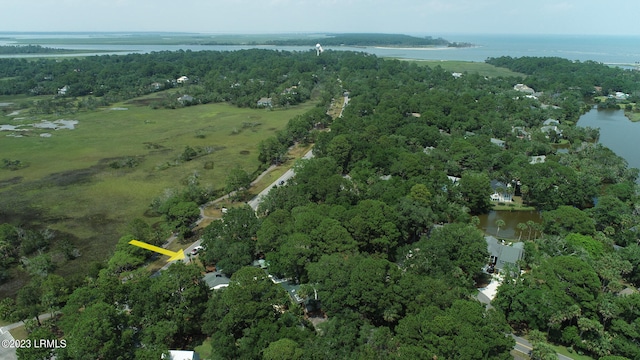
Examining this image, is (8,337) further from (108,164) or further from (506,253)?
(108,164)

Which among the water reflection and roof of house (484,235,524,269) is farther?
the water reflection

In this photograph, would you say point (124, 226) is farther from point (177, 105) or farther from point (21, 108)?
point (21, 108)

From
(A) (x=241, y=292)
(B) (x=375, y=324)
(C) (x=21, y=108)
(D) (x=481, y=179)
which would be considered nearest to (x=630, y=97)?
(D) (x=481, y=179)

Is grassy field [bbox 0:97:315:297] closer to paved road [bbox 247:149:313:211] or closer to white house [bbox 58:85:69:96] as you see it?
paved road [bbox 247:149:313:211]

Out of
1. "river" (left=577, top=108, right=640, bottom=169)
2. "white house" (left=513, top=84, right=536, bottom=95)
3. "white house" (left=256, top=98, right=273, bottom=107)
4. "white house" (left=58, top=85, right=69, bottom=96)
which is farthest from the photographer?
"white house" (left=58, top=85, right=69, bottom=96)

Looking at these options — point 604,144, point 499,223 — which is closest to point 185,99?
point 499,223

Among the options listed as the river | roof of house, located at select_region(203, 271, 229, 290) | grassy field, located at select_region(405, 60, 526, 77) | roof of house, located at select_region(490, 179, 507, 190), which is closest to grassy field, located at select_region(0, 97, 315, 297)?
roof of house, located at select_region(203, 271, 229, 290)
